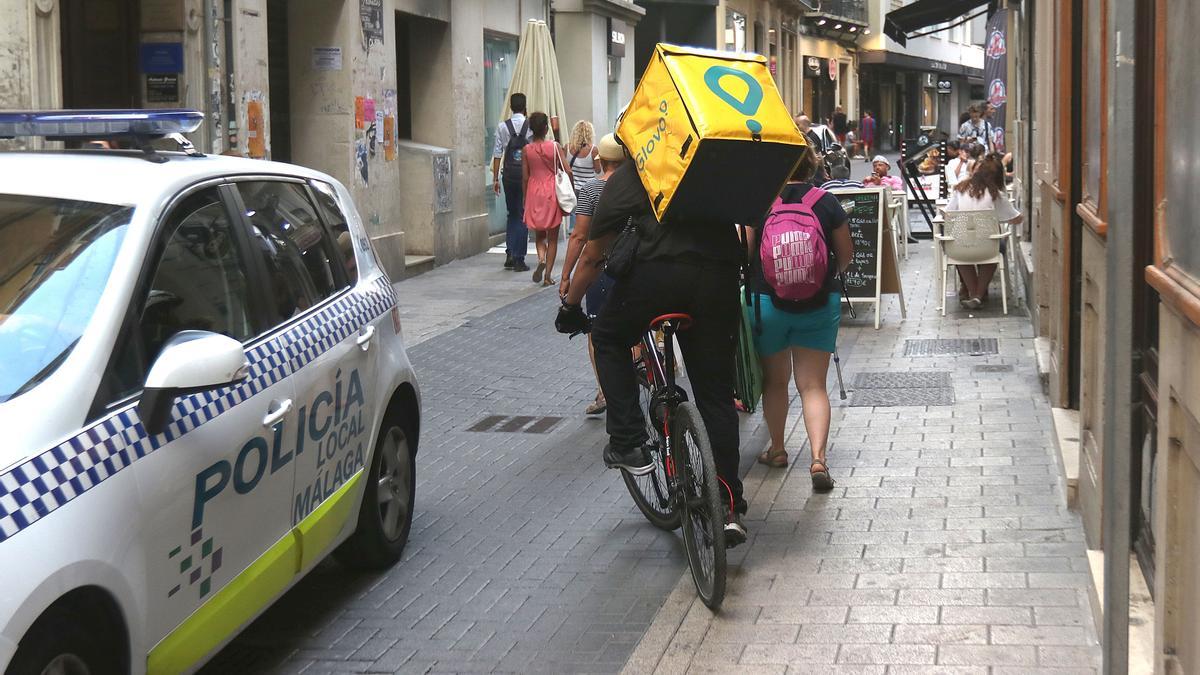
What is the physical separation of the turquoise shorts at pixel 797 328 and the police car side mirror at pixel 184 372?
3.96 metres

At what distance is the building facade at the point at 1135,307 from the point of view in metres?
2.71

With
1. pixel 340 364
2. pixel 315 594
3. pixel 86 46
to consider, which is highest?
pixel 86 46

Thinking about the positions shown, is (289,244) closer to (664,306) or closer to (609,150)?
(664,306)

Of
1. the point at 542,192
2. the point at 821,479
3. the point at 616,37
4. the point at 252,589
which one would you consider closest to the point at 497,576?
the point at 252,589

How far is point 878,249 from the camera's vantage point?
1322 centimetres

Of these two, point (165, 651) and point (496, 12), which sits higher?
point (496, 12)

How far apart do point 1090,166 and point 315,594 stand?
3613 mm

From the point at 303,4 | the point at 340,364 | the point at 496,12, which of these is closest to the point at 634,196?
the point at 340,364

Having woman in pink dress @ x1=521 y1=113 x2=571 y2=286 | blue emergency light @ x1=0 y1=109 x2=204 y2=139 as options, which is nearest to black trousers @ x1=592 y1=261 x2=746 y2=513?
blue emergency light @ x1=0 y1=109 x2=204 y2=139

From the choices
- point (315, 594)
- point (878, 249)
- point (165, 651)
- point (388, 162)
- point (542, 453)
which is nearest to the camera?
point (165, 651)

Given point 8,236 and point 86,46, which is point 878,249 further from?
point 8,236

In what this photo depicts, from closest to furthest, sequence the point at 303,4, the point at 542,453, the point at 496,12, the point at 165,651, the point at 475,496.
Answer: the point at 165,651 < the point at 475,496 < the point at 542,453 < the point at 303,4 < the point at 496,12

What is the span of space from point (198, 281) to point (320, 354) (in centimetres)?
77

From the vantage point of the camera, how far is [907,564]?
20.0 ft
